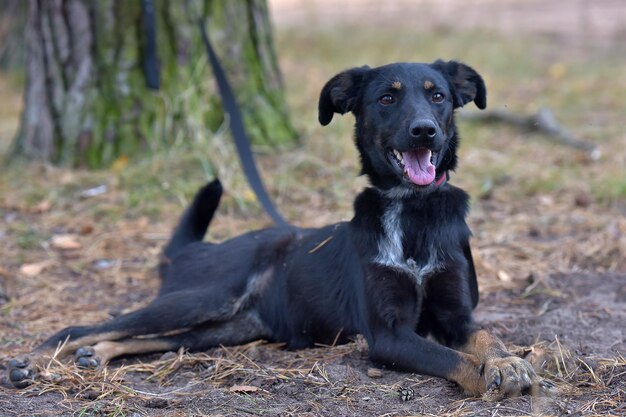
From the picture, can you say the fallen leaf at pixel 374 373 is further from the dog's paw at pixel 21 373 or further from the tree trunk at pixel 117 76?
the tree trunk at pixel 117 76

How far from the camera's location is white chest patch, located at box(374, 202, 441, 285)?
13.9 ft

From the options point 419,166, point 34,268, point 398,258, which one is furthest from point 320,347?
point 34,268

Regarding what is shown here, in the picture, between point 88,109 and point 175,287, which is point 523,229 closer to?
point 175,287

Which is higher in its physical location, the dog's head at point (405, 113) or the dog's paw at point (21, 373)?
the dog's head at point (405, 113)

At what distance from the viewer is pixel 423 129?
405cm

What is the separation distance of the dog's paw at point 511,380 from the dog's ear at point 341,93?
1.55 metres

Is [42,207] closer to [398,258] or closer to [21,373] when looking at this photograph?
[21,373]

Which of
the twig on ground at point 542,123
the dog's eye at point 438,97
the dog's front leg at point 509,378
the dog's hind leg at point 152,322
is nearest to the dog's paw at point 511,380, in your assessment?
the dog's front leg at point 509,378

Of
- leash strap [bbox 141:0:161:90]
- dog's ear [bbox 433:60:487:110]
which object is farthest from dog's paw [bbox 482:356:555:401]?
leash strap [bbox 141:0:161:90]

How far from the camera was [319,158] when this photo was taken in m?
7.87

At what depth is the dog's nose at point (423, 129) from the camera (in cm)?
405

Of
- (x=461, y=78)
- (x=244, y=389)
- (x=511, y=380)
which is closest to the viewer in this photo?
(x=511, y=380)

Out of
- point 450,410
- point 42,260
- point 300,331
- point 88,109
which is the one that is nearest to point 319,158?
point 88,109

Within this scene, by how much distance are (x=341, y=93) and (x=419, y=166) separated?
0.62 metres
